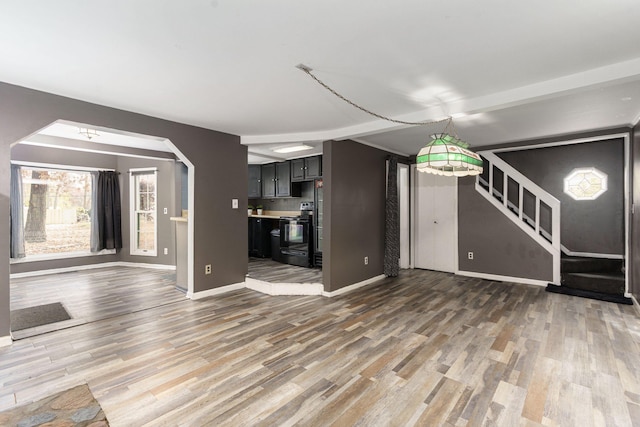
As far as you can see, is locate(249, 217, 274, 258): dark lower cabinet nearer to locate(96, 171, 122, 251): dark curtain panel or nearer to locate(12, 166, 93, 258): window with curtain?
locate(96, 171, 122, 251): dark curtain panel

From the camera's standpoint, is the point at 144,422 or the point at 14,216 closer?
the point at 144,422

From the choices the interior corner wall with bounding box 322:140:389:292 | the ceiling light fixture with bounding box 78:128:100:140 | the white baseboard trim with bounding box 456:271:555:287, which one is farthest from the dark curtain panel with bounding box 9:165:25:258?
the white baseboard trim with bounding box 456:271:555:287

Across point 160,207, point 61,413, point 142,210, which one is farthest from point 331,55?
point 142,210

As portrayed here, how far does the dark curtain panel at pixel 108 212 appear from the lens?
6.20 m

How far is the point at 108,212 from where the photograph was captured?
6262 mm

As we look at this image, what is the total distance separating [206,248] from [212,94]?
221cm

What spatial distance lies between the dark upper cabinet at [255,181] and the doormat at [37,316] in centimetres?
414

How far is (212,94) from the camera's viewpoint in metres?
2.96

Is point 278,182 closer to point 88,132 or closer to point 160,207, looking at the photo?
point 160,207

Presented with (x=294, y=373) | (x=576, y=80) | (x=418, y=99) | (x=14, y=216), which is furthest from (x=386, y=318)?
(x=14, y=216)

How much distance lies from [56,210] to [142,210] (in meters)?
1.46

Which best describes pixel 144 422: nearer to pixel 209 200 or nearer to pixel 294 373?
pixel 294 373

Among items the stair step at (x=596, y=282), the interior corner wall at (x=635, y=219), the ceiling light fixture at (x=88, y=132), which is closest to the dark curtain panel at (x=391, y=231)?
the stair step at (x=596, y=282)

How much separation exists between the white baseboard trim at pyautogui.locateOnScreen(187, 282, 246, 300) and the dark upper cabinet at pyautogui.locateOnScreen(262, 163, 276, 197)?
2652mm
